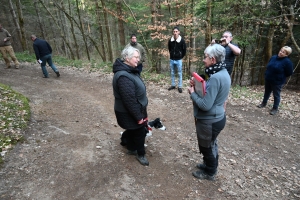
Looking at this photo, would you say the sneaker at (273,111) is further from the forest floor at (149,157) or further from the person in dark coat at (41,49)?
the person in dark coat at (41,49)

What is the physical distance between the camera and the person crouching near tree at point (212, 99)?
2668 millimetres

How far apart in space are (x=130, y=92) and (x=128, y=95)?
→ 6 cm

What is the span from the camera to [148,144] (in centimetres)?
464

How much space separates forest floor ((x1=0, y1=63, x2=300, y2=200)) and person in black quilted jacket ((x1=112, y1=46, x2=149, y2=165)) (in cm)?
97

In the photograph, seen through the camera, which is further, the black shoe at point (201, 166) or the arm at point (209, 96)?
the black shoe at point (201, 166)

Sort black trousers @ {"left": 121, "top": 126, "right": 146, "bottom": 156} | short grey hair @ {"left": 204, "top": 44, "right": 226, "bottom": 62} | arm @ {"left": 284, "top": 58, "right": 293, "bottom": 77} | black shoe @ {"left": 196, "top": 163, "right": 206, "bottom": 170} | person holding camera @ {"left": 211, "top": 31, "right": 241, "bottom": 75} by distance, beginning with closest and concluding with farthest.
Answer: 1. short grey hair @ {"left": 204, "top": 44, "right": 226, "bottom": 62}
2. black trousers @ {"left": 121, "top": 126, "right": 146, "bottom": 156}
3. black shoe @ {"left": 196, "top": 163, "right": 206, "bottom": 170}
4. person holding camera @ {"left": 211, "top": 31, "right": 241, "bottom": 75}
5. arm @ {"left": 284, "top": 58, "right": 293, "bottom": 77}

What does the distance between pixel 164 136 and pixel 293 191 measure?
9.47ft

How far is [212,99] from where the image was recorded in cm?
269

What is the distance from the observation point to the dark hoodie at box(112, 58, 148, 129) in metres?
3.02

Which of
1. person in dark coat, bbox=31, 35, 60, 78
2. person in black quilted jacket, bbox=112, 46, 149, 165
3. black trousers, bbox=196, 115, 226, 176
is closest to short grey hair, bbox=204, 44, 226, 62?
Result: black trousers, bbox=196, 115, 226, 176

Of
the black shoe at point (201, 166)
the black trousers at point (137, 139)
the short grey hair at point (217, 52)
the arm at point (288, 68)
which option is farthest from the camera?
the arm at point (288, 68)

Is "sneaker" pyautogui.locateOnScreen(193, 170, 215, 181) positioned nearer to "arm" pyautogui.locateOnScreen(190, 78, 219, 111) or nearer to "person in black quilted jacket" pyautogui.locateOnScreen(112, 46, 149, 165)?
"person in black quilted jacket" pyautogui.locateOnScreen(112, 46, 149, 165)

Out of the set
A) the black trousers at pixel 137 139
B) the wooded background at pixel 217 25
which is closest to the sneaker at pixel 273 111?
the wooded background at pixel 217 25

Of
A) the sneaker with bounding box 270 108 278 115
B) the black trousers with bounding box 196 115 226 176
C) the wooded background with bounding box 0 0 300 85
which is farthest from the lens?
the wooded background with bounding box 0 0 300 85
